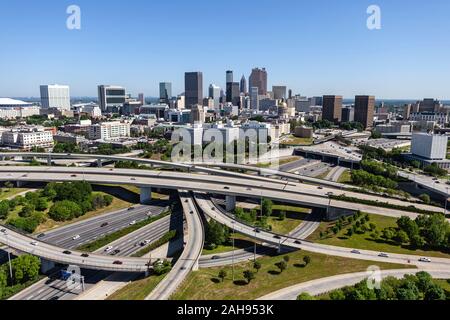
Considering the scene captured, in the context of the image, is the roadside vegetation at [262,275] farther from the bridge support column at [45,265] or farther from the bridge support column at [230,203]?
the bridge support column at [230,203]

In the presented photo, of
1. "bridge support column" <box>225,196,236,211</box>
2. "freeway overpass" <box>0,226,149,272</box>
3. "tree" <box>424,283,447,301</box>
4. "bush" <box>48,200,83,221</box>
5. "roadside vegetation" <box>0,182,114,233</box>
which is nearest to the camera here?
"tree" <box>424,283,447,301</box>

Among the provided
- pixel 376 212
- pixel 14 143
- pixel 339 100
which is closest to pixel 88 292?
pixel 376 212

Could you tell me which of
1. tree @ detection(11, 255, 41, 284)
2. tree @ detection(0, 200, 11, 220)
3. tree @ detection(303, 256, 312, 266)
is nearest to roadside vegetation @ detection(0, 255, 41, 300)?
tree @ detection(11, 255, 41, 284)

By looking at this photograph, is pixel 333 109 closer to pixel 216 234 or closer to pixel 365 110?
pixel 365 110

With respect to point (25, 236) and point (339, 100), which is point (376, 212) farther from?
point (339, 100)

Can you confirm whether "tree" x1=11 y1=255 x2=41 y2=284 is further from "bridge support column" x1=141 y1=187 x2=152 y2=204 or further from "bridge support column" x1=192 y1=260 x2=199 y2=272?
"bridge support column" x1=141 y1=187 x2=152 y2=204

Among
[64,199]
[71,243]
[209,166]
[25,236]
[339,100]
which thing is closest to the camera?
[25,236]
